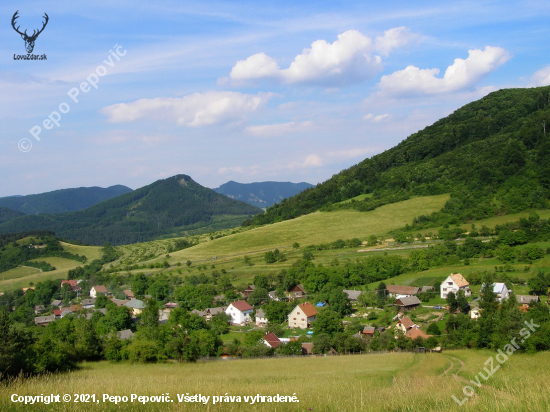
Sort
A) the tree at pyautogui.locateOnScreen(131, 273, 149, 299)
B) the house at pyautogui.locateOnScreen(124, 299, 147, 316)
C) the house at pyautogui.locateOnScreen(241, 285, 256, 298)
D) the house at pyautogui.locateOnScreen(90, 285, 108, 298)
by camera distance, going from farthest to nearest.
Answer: the house at pyautogui.locateOnScreen(90, 285, 108, 298), the tree at pyautogui.locateOnScreen(131, 273, 149, 299), the house at pyautogui.locateOnScreen(241, 285, 256, 298), the house at pyautogui.locateOnScreen(124, 299, 147, 316)

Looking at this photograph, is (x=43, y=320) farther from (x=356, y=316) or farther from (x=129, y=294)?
(x=356, y=316)

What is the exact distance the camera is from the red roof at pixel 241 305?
5691 centimetres

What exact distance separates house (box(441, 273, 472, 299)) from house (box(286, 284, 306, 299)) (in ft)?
66.2

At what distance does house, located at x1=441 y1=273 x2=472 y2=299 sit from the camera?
5259 centimetres

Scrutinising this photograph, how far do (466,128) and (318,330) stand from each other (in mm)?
114783

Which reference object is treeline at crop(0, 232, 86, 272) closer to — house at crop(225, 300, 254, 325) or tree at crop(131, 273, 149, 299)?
tree at crop(131, 273, 149, 299)

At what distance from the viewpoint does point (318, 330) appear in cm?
4191

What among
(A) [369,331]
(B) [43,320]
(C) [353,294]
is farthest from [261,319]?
(B) [43,320]

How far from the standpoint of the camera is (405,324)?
4250cm

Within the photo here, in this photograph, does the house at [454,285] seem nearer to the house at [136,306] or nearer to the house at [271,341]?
the house at [271,341]

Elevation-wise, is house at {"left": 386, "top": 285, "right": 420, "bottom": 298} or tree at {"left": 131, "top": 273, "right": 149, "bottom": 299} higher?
tree at {"left": 131, "top": 273, "right": 149, "bottom": 299}

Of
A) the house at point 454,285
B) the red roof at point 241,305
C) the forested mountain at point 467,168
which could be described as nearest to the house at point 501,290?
the house at point 454,285

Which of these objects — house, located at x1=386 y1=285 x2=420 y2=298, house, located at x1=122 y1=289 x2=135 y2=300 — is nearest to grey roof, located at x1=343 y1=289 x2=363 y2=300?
house, located at x1=386 y1=285 x2=420 y2=298

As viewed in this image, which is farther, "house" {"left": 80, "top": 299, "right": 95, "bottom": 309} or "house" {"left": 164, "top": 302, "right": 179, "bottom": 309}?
"house" {"left": 80, "top": 299, "right": 95, "bottom": 309}
